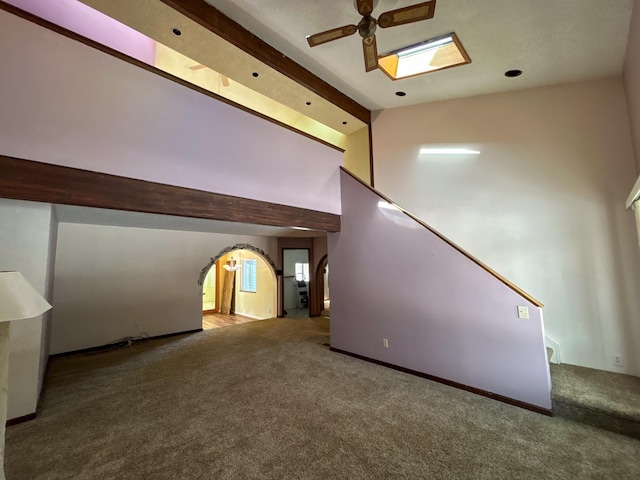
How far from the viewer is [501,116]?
443cm

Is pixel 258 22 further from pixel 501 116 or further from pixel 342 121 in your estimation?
pixel 501 116

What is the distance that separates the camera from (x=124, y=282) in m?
5.68

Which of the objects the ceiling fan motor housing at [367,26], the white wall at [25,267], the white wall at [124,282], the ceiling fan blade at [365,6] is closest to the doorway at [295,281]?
the white wall at [124,282]

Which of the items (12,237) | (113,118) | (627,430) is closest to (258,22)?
(113,118)

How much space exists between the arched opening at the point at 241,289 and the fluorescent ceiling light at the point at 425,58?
5.40m

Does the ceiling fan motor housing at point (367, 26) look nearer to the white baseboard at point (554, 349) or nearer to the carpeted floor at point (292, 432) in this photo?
the carpeted floor at point (292, 432)

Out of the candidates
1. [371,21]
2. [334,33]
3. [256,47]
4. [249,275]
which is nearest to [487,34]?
[371,21]

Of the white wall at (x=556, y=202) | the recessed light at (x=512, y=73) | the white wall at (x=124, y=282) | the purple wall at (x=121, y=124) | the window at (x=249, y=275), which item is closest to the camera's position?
the purple wall at (x=121, y=124)

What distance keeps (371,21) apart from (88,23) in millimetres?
4916

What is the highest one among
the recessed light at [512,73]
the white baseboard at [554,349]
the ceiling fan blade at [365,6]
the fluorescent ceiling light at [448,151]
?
the recessed light at [512,73]

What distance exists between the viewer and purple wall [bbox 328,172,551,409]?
9.88 ft

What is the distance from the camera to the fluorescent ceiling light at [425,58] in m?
3.75

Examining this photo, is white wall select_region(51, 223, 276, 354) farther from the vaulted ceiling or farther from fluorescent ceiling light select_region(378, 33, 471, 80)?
fluorescent ceiling light select_region(378, 33, 471, 80)

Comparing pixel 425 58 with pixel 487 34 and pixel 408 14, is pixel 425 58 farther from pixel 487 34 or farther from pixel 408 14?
pixel 408 14
